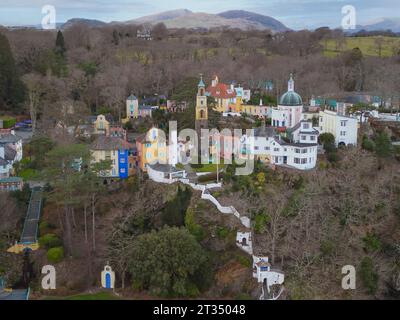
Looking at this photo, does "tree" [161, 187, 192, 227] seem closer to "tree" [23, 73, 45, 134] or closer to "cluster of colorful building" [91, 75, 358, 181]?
"cluster of colorful building" [91, 75, 358, 181]

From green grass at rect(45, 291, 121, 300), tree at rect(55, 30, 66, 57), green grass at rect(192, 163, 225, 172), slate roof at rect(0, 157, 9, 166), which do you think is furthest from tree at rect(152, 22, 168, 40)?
green grass at rect(45, 291, 121, 300)

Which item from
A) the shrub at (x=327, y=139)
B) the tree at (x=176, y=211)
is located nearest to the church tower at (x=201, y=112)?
the shrub at (x=327, y=139)

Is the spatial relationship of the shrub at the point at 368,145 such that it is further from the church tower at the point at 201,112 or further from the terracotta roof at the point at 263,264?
the terracotta roof at the point at 263,264

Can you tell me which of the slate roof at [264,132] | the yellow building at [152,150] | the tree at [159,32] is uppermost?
the tree at [159,32]

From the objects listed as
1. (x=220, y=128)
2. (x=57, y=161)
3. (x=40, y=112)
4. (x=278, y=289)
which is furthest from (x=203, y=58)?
(x=278, y=289)

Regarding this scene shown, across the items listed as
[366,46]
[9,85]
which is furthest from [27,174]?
[366,46]

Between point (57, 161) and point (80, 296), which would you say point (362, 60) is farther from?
point (80, 296)
